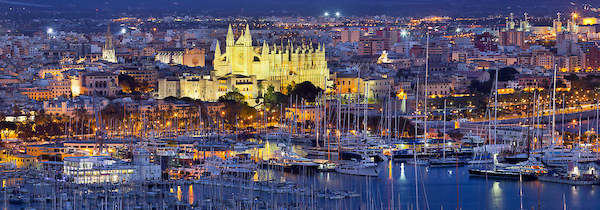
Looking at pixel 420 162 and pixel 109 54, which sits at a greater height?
pixel 109 54

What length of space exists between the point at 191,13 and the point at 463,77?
1131 inches

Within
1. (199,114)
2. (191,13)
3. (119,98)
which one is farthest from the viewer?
(191,13)

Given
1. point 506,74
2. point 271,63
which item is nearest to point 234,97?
point 271,63

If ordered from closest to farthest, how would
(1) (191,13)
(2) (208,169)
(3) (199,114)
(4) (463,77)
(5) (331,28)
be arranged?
(2) (208,169) < (3) (199,114) < (4) (463,77) < (5) (331,28) < (1) (191,13)

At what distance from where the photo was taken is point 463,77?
3628cm

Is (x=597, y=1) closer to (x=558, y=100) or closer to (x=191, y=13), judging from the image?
(x=191, y=13)

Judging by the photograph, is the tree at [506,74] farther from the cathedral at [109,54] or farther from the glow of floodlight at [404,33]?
the glow of floodlight at [404,33]

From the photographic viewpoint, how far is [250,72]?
1265 inches

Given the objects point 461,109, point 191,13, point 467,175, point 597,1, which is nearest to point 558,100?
point 461,109

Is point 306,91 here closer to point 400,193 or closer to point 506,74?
point 506,74

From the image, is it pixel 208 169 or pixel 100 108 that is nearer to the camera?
pixel 208 169

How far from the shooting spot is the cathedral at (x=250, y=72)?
101 ft

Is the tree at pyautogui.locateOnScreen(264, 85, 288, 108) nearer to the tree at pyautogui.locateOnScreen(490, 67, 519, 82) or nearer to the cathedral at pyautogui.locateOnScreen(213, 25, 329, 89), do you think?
the cathedral at pyautogui.locateOnScreen(213, 25, 329, 89)

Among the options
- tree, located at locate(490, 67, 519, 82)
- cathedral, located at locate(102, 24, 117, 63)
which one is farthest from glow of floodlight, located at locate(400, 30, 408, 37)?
tree, located at locate(490, 67, 519, 82)
